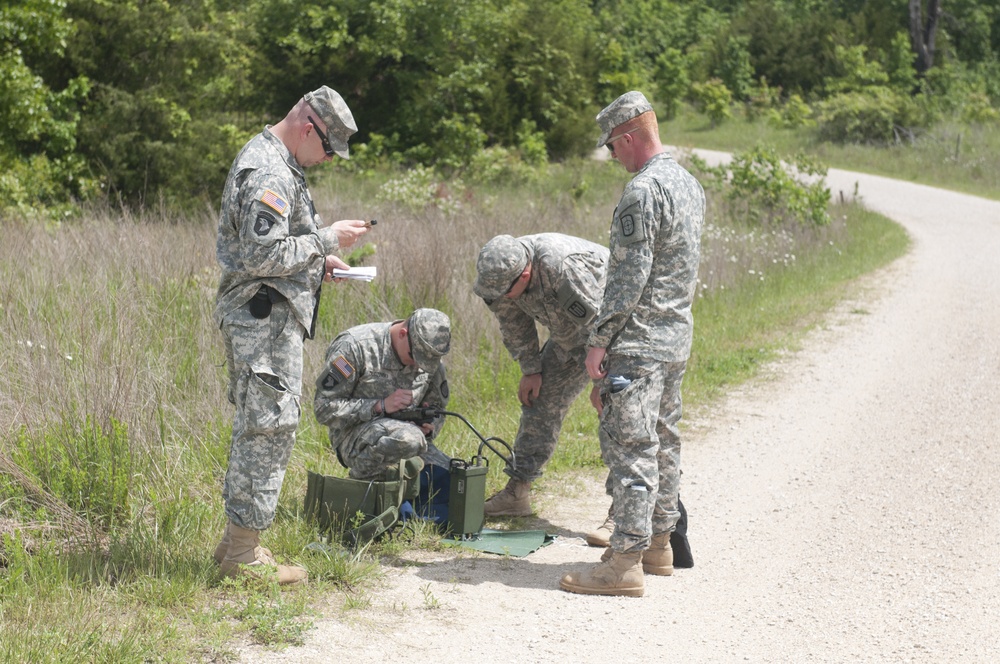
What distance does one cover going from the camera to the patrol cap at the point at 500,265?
525cm

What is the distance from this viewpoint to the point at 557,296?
17.9ft

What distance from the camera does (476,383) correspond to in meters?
7.83

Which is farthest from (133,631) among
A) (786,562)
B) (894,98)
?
(894,98)

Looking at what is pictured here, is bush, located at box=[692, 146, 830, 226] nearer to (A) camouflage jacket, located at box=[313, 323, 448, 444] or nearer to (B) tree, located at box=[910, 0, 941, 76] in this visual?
(A) camouflage jacket, located at box=[313, 323, 448, 444]

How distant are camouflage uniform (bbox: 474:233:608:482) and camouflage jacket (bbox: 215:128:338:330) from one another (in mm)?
1126

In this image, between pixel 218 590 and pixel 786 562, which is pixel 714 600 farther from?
pixel 218 590

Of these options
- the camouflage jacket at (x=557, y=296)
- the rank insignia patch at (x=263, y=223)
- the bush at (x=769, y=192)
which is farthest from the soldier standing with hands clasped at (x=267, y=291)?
the bush at (x=769, y=192)

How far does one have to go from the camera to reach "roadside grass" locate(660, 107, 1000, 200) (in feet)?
80.0

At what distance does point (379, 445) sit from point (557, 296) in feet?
3.82

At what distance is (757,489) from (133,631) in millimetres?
3853

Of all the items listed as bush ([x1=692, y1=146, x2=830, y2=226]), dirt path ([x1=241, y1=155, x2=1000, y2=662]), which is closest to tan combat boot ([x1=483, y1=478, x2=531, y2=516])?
dirt path ([x1=241, y1=155, x2=1000, y2=662])

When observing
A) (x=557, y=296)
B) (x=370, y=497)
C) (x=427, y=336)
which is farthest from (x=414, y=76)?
(x=370, y=497)

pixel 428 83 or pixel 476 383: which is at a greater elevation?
pixel 428 83

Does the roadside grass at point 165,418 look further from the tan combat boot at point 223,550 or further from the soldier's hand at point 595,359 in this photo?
the soldier's hand at point 595,359
